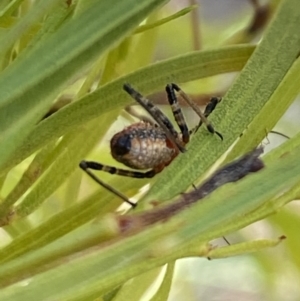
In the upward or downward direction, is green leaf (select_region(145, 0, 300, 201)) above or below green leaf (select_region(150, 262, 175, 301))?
above

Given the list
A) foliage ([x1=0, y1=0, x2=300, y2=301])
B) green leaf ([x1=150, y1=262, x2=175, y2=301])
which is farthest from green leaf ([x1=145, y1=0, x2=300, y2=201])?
green leaf ([x1=150, y1=262, x2=175, y2=301])

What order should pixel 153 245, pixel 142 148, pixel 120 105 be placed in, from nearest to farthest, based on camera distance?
pixel 153 245
pixel 120 105
pixel 142 148

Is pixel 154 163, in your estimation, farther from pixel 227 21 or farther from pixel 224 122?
pixel 227 21

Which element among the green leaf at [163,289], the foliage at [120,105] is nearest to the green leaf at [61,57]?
the foliage at [120,105]

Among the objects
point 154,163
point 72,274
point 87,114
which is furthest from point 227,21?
point 72,274

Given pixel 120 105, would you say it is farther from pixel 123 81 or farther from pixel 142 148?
pixel 142 148

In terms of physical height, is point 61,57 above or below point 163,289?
above

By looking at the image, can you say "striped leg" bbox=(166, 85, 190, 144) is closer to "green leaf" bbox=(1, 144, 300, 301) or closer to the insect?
the insect

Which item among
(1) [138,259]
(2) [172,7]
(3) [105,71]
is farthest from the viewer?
(2) [172,7]

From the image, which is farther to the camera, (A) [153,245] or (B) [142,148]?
(B) [142,148]

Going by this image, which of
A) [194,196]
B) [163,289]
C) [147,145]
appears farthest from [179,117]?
[194,196]

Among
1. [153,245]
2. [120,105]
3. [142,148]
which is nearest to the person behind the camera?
[153,245]
